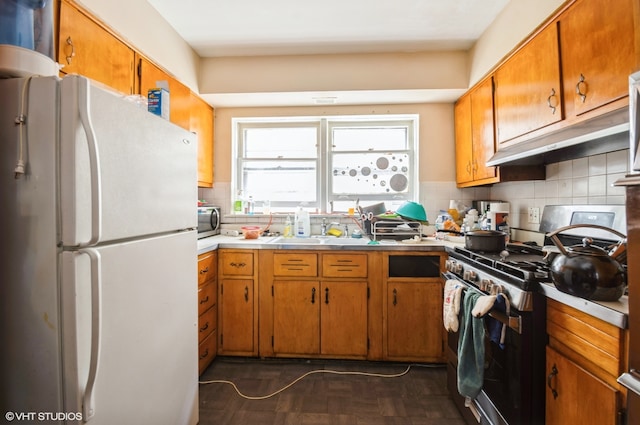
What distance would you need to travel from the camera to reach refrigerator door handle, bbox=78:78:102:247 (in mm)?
767

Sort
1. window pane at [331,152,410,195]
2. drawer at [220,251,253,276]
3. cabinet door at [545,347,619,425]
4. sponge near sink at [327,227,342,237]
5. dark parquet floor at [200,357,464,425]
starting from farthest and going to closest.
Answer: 1. window pane at [331,152,410,195]
2. sponge near sink at [327,227,342,237]
3. drawer at [220,251,253,276]
4. dark parquet floor at [200,357,464,425]
5. cabinet door at [545,347,619,425]

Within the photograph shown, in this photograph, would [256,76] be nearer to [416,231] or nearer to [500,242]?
[416,231]

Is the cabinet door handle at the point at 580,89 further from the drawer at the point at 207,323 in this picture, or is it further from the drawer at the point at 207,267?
the drawer at the point at 207,323

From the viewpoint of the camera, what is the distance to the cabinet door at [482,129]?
6.78 ft

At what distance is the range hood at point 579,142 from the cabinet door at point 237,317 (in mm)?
1969

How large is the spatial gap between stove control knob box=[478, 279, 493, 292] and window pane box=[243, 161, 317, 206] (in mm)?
1816

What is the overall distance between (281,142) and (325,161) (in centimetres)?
52

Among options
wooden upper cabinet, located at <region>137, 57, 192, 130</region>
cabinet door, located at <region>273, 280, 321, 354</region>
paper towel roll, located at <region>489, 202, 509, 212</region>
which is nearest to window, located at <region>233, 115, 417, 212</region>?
wooden upper cabinet, located at <region>137, 57, 192, 130</region>

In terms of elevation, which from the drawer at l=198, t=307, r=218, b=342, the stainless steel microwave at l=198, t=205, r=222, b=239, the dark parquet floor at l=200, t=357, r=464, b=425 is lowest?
the dark parquet floor at l=200, t=357, r=464, b=425

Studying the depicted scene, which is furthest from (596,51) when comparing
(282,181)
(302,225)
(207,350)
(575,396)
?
(207,350)

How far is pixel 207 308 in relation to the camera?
79.4 inches

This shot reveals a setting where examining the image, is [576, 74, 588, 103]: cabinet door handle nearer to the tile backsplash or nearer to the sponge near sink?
the tile backsplash

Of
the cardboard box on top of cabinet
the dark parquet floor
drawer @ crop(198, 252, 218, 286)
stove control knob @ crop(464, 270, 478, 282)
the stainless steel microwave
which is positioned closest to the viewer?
the cardboard box on top of cabinet

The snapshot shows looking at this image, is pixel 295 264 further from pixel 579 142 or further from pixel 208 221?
pixel 579 142
